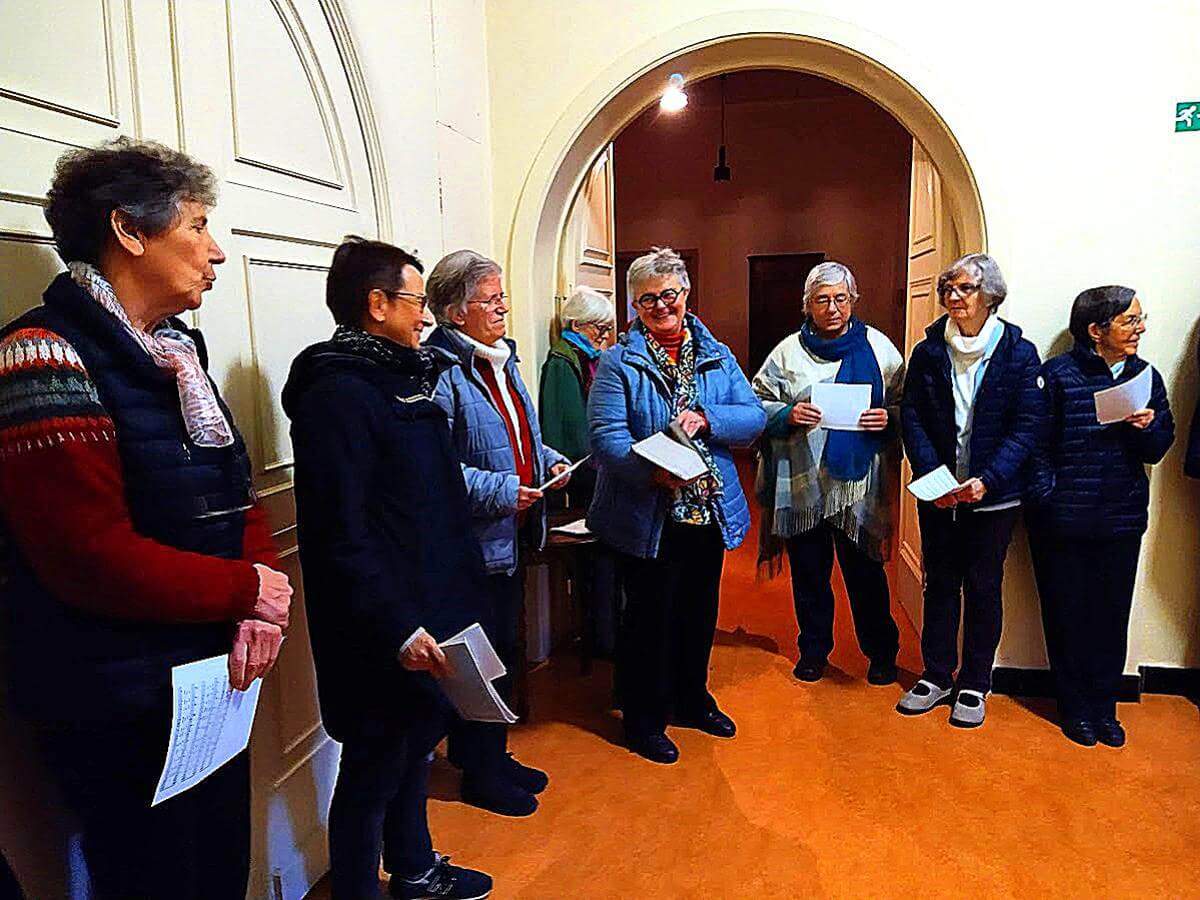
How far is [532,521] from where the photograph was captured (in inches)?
98.7

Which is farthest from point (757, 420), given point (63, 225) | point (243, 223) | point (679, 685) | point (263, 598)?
point (63, 225)

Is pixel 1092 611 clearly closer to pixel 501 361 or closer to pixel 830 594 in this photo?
pixel 830 594

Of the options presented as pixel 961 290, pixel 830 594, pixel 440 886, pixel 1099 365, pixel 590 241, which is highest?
pixel 590 241

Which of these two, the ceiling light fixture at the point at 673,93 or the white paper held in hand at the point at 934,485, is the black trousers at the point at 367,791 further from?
the ceiling light fixture at the point at 673,93

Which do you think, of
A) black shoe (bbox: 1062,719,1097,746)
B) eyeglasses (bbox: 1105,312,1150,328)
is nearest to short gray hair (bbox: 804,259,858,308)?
eyeglasses (bbox: 1105,312,1150,328)

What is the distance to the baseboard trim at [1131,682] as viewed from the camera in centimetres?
294

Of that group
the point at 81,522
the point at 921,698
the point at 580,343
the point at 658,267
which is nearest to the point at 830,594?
the point at 921,698

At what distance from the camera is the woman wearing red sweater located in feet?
3.59

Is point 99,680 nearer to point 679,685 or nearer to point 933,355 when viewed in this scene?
point 679,685

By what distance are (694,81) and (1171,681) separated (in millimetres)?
2609

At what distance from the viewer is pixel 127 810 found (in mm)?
1211

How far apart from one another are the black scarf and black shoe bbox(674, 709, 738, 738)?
1.56 m

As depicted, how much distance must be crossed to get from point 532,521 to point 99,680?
1429 millimetres

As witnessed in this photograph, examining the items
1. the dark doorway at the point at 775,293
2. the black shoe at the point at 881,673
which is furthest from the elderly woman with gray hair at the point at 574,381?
the dark doorway at the point at 775,293
